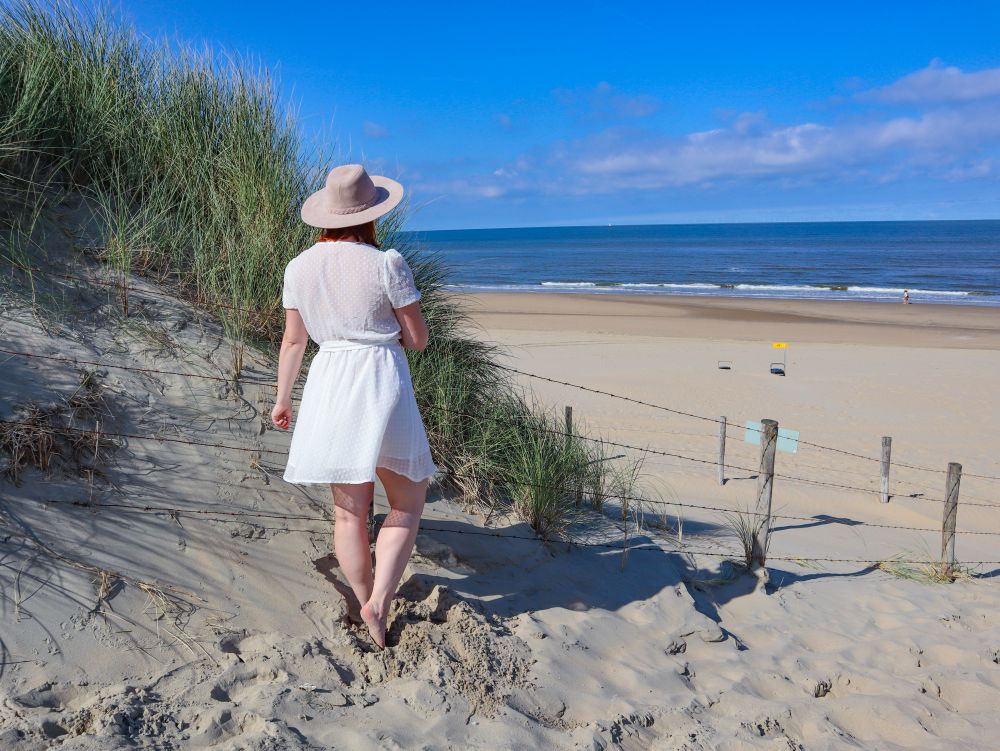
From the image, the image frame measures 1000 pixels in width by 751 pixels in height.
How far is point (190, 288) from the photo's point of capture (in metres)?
4.61

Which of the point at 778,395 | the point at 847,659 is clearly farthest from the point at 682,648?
the point at 778,395

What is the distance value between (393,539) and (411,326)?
0.82m

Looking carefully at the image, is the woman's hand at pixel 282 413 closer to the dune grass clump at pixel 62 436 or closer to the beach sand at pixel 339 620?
the beach sand at pixel 339 620

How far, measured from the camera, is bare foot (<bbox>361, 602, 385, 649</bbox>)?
302 centimetres

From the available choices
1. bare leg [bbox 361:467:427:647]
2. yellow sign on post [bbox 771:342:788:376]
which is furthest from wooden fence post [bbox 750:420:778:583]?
yellow sign on post [bbox 771:342:788:376]

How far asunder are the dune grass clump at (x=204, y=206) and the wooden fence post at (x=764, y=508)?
104cm

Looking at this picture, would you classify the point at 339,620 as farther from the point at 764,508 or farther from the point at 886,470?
the point at 886,470

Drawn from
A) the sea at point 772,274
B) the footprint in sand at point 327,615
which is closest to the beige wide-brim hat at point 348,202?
the footprint in sand at point 327,615

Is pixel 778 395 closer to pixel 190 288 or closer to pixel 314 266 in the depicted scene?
pixel 190 288

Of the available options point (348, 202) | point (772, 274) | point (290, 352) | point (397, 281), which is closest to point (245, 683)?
point (290, 352)

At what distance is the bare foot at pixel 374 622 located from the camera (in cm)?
302

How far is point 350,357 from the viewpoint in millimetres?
2795

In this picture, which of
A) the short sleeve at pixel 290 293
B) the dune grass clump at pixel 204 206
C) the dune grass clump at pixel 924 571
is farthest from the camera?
the dune grass clump at pixel 924 571

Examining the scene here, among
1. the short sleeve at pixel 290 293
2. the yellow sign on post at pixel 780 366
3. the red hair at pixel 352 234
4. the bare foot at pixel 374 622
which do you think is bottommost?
the yellow sign on post at pixel 780 366
